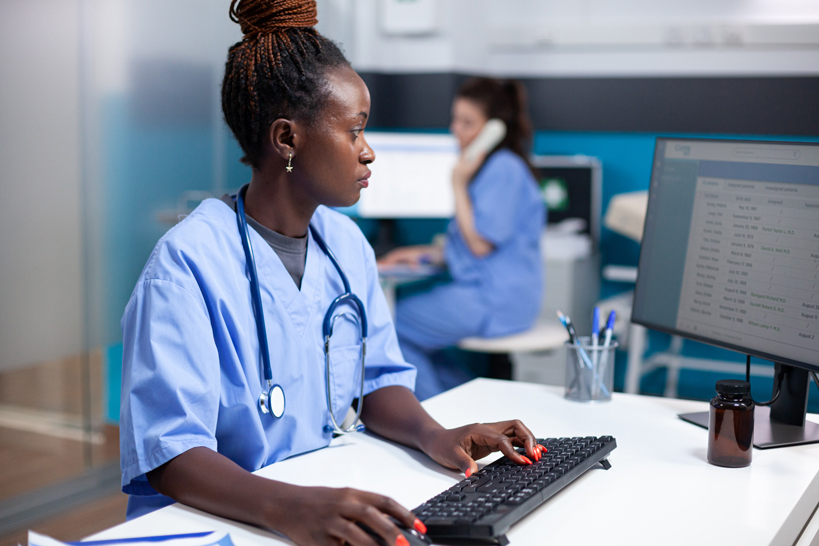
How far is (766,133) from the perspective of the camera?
354cm

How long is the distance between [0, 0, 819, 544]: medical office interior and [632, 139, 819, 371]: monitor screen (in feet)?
2.34

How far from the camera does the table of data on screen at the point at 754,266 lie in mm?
1063

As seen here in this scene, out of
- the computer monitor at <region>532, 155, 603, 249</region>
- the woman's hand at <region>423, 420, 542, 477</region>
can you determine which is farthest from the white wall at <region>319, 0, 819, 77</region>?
the woman's hand at <region>423, 420, 542, 477</region>

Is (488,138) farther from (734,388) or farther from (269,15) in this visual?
(734,388)

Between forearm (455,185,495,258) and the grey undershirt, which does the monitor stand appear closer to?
the grey undershirt

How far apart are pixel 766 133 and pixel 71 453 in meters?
3.13

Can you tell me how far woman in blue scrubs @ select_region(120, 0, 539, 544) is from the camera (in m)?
0.89

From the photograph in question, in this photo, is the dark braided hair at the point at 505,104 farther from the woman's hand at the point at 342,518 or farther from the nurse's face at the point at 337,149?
the woman's hand at the point at 342,518

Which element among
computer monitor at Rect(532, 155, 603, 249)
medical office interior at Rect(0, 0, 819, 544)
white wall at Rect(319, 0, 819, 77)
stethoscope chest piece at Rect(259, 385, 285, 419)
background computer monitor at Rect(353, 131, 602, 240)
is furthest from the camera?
computer monitor at Rect(532, 155, 603, 249)

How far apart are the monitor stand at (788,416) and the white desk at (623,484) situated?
0.04 metres

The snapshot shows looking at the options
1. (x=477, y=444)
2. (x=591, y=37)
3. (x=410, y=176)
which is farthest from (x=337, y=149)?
(x=591, y=37)

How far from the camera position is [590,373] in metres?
1.29

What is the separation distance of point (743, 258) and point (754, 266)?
2 cm

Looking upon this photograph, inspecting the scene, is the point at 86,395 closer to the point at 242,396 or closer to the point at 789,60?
the point at 242,396
